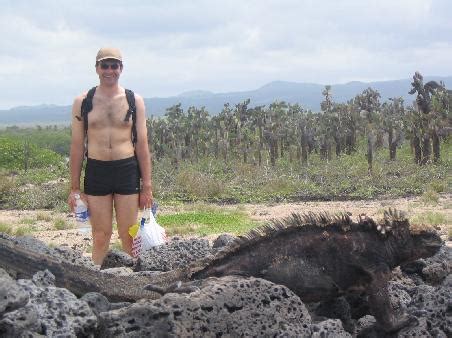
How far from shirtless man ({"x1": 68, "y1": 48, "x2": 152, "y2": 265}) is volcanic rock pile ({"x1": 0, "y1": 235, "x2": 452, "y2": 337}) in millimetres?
1957

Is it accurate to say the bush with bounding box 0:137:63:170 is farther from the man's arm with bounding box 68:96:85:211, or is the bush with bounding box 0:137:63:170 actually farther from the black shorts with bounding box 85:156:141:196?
the black shorts with bounding box 85:156:141:196

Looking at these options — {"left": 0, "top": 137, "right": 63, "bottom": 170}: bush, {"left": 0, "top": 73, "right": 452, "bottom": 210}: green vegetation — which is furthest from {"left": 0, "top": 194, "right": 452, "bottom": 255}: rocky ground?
{"left": 0, "top": 137, "right": 63, "bottom": 170}: bush

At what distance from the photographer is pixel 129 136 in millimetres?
5836

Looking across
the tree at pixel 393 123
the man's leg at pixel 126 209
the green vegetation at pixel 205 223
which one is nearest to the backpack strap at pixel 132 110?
the man's leg at pixel 126 209

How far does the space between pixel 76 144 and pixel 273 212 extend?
33.1 ft

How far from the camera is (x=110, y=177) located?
578 cm

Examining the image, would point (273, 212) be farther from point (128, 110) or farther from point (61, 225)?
point (128, 110)

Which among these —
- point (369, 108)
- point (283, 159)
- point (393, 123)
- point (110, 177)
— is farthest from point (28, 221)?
point (369, 108)

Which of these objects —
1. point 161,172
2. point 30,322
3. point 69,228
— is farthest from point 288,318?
point 161,172

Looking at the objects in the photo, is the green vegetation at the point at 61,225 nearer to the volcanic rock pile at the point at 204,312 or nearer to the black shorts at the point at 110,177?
the black shorts at the point at 110,177

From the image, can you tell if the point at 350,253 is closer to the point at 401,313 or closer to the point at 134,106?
the point at 401,313

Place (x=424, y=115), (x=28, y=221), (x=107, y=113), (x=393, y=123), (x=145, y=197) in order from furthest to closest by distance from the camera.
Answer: (x=393, y=123), (x=424, y=115), (x=28, y=221), (x=145, y=197), (x=107, y=113)

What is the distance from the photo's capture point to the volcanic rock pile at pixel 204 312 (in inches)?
127

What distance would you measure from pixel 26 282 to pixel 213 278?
1.05m
